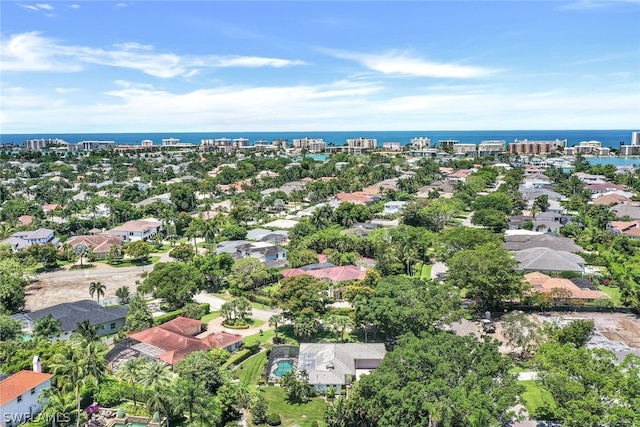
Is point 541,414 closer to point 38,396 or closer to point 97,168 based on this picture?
point 38,396

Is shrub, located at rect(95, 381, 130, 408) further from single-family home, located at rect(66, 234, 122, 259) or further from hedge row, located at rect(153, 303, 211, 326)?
single-family home, located at rect(66, 234, 122, 259)

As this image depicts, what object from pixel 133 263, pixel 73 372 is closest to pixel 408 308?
pixel 73 372

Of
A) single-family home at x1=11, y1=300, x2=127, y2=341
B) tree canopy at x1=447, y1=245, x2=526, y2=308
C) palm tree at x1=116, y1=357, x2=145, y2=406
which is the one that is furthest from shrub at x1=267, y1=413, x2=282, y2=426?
tree canopy at x1=447, y1=245, x2=526, y2=308

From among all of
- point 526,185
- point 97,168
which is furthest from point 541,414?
point 97,168

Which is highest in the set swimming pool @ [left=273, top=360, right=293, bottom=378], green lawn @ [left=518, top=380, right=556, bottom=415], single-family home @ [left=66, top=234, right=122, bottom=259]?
single-family home @ [left=66, top=234, right=122, bottom=259]

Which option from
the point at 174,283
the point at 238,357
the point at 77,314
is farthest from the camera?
the point at 174,283

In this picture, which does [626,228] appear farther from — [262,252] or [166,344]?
[166,344]
